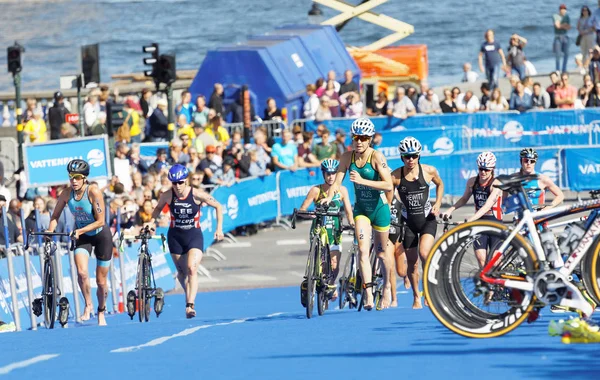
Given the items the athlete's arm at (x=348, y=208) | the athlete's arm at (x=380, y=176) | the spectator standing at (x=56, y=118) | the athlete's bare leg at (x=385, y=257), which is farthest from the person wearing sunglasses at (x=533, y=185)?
the spectator standing at (x=56, y=118)

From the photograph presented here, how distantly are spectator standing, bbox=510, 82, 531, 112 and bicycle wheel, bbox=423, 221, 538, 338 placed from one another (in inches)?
906

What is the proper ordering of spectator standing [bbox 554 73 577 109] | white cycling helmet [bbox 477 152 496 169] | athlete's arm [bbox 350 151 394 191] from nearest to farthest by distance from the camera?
athlete's arm [bbox 350 151 394 191] < white cycling helmet [bbox 477 152 496 169] < spectator standing [bbox 554 73 577 109]

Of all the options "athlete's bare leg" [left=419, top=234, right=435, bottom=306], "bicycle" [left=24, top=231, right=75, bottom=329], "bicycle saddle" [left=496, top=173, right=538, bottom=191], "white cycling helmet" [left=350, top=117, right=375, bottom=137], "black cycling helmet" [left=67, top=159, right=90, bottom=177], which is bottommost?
"bicycle" [left=24, top=231, right=75, bottom=329]

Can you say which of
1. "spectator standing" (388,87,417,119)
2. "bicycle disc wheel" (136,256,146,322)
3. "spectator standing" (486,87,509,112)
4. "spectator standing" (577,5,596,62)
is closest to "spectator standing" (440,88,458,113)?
"spectator standing" (486,87,509,112)

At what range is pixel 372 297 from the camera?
16375mm

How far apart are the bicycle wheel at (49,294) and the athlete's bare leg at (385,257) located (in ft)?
11.2

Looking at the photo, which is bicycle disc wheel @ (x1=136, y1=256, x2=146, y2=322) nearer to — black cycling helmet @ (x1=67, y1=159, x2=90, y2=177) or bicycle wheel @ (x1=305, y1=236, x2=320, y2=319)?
black cycling helmet @ (x1=67, y1=159, x2=90, y2=177)

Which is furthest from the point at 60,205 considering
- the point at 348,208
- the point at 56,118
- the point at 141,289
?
the point at 56,118

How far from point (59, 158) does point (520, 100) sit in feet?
44.8

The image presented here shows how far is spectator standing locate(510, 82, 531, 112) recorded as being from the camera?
109 feet

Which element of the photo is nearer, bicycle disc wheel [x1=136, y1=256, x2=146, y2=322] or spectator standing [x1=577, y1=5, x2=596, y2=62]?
bicycle disc wheel [x1=136, y1=256, x2=146, y2=322]

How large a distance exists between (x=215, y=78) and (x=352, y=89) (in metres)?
3.05

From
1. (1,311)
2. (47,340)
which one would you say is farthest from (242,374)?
(1,311)

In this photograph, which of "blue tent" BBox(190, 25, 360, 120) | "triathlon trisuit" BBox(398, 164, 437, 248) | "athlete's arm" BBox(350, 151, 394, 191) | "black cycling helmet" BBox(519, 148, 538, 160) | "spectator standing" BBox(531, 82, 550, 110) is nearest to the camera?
"athlete's arm" BBox(350, 151, 394, 191)
